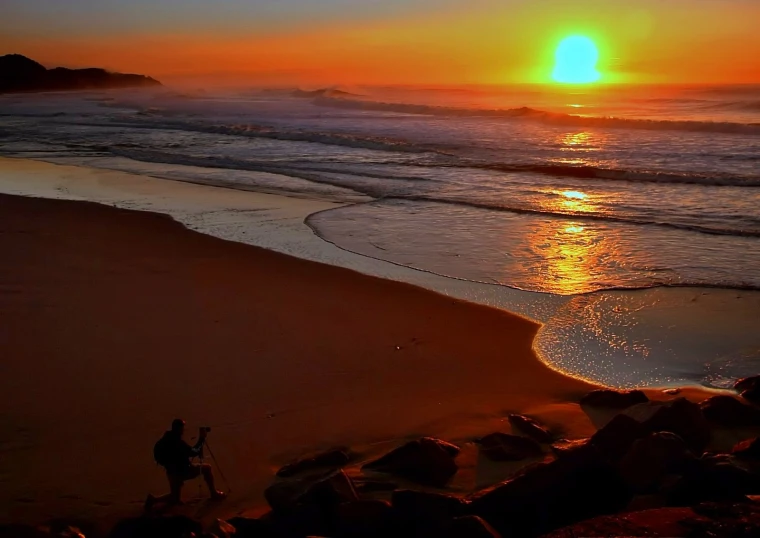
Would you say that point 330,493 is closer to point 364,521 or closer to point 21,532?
point 364,521

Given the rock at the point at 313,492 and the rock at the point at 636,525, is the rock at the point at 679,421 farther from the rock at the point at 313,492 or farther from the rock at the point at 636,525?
the rock at the point at 313,492

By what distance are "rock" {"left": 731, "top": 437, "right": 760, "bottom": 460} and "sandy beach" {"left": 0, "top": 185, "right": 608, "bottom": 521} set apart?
1.28 meters

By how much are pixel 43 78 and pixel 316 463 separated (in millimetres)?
128850

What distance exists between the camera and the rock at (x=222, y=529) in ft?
14.9

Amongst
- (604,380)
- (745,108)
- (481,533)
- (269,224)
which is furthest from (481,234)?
(745,108)

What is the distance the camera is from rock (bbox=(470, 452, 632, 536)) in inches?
179

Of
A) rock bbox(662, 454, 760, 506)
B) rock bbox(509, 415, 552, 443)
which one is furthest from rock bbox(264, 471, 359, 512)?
rock bbox(662, 454, 760, 506)

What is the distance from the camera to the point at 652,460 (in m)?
5.02

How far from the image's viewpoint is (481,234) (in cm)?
1346

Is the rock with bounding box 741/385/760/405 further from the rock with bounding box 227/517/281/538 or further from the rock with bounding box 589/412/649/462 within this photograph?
the rock with bounding box 227/517/281/538

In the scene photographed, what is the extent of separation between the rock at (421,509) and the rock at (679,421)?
1756mm

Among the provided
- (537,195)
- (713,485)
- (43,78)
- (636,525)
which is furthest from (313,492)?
(43,78)

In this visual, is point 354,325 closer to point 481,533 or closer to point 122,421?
point 122,421

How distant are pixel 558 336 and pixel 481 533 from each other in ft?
15.3
